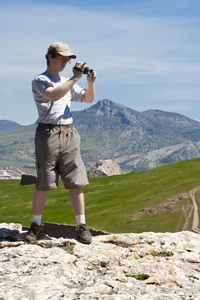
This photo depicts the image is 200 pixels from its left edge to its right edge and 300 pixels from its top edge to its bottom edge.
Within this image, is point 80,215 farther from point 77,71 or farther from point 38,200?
point 77,71

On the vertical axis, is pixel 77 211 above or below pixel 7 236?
above

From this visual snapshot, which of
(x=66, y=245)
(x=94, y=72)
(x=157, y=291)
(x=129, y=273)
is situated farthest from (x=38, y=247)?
(x=94, y=72)

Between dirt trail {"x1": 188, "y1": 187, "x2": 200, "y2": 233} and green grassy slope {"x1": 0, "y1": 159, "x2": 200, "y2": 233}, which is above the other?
dirt trail {"x1": 188, "y1": 187, "x2": 200, "y2": 233}

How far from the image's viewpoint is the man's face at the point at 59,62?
7777mm

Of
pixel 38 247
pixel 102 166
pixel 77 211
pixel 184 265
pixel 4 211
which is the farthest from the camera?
pixel 102 166

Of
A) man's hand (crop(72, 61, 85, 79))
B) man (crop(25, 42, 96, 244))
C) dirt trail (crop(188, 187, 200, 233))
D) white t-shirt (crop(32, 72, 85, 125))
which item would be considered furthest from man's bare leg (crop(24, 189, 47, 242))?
dirt trail (crop(188, 187, 200, 233))

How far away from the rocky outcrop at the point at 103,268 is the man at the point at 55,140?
713 mm

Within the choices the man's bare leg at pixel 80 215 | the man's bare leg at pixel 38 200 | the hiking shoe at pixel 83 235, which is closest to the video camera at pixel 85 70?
the man's bare leg at pixel 80 215

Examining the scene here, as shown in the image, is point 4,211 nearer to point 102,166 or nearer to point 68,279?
point 102,166

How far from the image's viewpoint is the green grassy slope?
127ft

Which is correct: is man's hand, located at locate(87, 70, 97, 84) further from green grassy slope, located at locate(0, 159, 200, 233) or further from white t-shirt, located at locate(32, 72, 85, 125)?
green grassy slope, located at locate(0, 159, 200, 233)

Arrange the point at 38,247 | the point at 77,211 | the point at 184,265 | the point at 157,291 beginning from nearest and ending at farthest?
the point at 157,291
the point at 184,265
the point at 38,247
the point at 77,211

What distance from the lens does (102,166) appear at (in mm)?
91250

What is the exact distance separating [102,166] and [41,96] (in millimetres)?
83680
